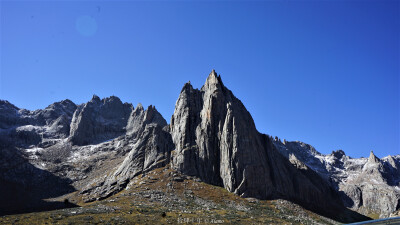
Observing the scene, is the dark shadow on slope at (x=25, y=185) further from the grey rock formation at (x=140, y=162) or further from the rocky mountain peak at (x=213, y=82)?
the rocky mountain peak at (x=213, y=82)

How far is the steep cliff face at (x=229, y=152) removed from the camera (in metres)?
122

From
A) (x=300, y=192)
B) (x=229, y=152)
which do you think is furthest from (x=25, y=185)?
(x=300, y=192)

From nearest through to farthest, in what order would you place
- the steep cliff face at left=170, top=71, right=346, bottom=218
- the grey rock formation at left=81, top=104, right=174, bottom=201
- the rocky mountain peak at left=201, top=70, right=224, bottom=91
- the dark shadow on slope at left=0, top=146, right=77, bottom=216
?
the steep cliff face at left=170, top=71, right=346, bottom=218
the grey rock formation at left=81, top=104, right=174, bottom=201
the dark shadow on slope at left=0, top=146, right=77, bottom=216
the rocky mountain peak at left=201, top=70, right=224, bottom=91

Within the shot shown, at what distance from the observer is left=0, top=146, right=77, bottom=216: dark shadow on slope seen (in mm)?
136125

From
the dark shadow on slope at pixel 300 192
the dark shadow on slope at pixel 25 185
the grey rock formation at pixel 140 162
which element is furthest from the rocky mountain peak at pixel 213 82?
the dark shadow on slope at pixel 25 185

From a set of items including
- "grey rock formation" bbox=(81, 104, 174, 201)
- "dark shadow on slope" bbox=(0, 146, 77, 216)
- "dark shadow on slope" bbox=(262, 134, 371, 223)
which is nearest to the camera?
"grey rock formation" bbox=(81, 104, 174, 201)

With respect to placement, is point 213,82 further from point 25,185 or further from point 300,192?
point 25,185

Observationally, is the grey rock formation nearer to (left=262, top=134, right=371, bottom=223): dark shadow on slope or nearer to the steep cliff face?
the steep cliff face

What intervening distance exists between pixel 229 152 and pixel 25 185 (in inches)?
4539

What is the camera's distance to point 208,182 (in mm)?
125500

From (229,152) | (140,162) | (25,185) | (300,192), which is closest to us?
(229,152)

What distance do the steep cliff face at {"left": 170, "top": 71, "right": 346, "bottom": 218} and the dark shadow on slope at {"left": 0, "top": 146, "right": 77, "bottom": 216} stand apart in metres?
57.8

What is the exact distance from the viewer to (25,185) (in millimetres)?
Result: 161750

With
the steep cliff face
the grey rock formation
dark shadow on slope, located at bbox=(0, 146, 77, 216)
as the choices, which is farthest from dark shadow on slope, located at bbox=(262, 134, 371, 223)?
dark shadow on slope, located at bbox=(0, 146, 77, 216)
